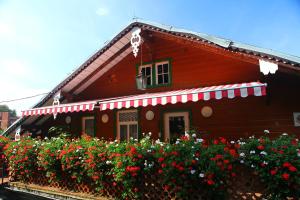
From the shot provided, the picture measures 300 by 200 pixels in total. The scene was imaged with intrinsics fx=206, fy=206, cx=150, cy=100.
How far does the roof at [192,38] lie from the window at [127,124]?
344cm

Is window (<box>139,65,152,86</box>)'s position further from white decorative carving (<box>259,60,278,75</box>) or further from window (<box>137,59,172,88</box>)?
white decorative carving (<box>259,60,278,75</box>)

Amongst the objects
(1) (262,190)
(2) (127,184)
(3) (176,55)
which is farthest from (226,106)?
(2) (127,184)

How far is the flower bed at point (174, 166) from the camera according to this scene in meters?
4.41

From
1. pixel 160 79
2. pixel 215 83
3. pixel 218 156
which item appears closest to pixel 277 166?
pixel 218 156

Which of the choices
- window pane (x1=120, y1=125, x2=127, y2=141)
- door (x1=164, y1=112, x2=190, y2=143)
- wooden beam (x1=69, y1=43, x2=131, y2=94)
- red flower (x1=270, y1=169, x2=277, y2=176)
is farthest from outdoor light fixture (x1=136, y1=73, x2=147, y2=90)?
red flower (x1=270, y1=169, x2=277, y2=176)

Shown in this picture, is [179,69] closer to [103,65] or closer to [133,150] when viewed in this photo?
[103,65]

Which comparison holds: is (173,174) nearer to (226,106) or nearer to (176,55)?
(226,106)

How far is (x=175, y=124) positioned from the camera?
10.1 m

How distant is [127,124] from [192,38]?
18.6 feet

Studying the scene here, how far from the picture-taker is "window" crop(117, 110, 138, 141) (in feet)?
36.8

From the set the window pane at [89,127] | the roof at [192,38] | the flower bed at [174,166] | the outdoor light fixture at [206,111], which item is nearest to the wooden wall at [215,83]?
the outdoor light fixture at [206,111]

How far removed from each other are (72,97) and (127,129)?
4.45 m

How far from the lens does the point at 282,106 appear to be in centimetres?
797

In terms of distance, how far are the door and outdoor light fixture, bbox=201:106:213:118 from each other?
0.78 meters
